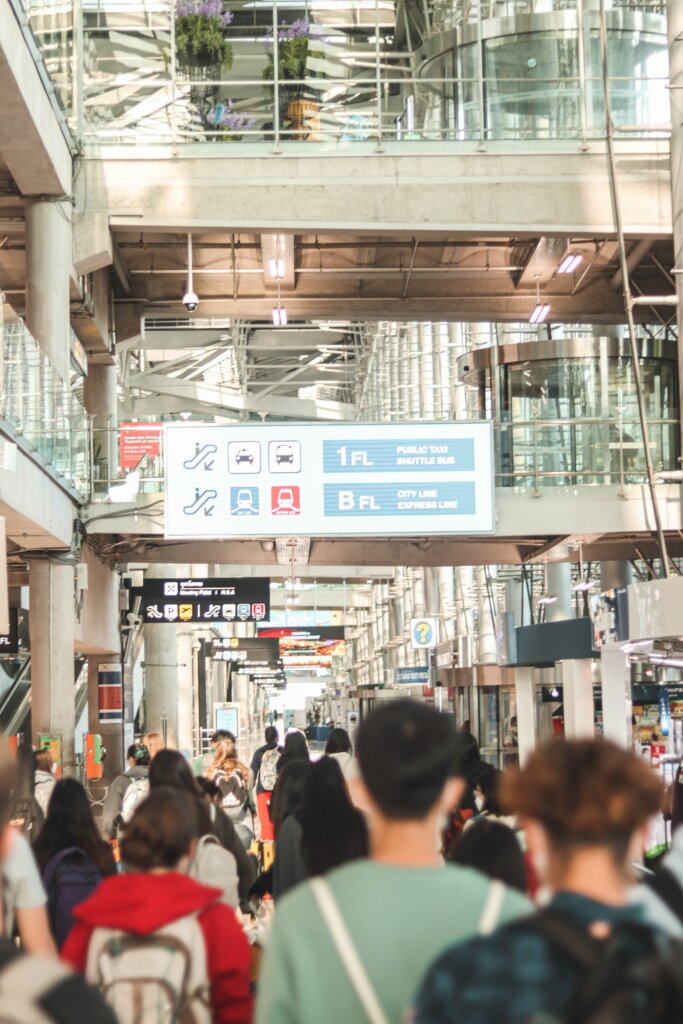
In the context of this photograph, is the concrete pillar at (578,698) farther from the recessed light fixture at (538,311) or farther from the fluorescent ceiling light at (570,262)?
the recessed light fixture at (538,311)

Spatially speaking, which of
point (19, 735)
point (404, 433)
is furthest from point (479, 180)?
point (19, 735)

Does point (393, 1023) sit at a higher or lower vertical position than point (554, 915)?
lower

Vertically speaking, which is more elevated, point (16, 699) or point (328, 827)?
point (16, 699)

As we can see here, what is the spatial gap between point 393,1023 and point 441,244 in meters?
22.3

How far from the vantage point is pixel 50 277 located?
814 inches

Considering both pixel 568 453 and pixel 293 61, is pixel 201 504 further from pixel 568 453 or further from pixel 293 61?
pixel 293 61

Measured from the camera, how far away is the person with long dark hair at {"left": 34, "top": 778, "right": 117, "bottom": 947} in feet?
19.9

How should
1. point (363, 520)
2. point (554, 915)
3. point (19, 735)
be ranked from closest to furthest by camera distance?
point (554, 915) < point (363, 520) < point (19, 735)

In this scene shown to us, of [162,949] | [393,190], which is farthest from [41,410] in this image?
→ [162,949]

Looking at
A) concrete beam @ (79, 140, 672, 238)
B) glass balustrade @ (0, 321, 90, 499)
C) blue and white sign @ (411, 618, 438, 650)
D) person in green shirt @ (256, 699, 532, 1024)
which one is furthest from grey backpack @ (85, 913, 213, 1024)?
blue and white sign @ (411, 618, 438, 650)

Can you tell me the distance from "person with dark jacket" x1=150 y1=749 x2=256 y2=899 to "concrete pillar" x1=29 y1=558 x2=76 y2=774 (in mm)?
11917

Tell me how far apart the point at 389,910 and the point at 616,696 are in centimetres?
1097

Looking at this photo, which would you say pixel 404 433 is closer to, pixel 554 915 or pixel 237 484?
pixel 237 484

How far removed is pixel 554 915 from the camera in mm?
2670
